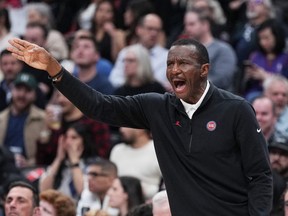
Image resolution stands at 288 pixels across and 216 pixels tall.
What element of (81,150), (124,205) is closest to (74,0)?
(81,150)

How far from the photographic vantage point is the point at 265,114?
8.98m

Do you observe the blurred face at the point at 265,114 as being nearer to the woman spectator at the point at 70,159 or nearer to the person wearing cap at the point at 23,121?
the woman spectator at the point at 70,159

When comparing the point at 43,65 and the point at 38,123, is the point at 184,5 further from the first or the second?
the point at 43,65

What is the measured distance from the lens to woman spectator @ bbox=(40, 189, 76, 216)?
24.0ft

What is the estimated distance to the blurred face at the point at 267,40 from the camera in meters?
10.5

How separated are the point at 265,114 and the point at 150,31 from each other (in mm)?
2581

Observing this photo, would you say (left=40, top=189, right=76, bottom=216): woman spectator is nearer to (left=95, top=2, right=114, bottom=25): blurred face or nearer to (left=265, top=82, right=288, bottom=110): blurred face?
(left=265, top=82, right=288, bottom=110): blurred face

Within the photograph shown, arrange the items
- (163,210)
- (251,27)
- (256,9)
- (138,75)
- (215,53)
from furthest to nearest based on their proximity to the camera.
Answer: (251,27)
(256,9)
(215,53)
(138,75)
(163,210)

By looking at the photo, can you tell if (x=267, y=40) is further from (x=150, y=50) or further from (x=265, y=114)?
(x=265, y=114)

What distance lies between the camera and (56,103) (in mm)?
10641

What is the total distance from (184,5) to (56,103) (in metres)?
3.10

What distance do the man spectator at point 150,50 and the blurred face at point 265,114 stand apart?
193 centimetres

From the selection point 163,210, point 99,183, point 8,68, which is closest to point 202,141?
point 163,210

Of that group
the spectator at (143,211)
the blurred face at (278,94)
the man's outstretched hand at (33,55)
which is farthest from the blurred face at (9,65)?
the man's outstretched hand at (33,55)
